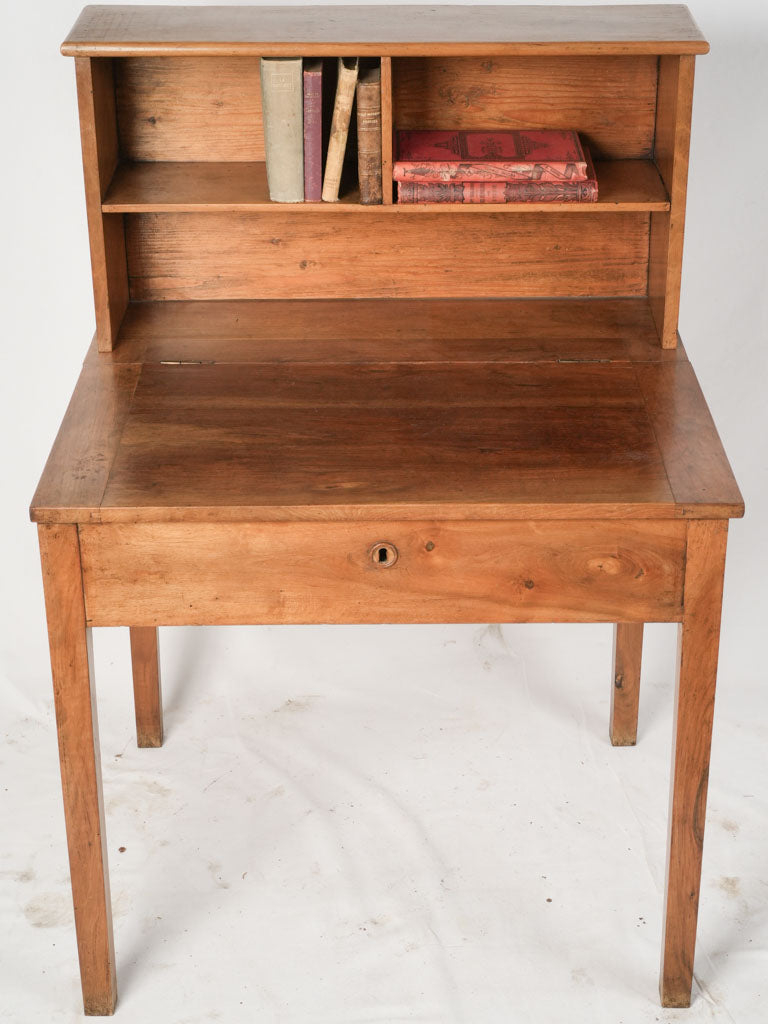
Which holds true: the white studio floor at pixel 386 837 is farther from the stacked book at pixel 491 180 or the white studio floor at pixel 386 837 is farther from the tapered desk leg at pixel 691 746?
the stacked book at pixel 491 180

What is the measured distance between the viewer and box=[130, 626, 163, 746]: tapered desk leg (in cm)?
313

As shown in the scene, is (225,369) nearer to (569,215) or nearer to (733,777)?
(569,215)

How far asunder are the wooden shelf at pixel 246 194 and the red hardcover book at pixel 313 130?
0.10 feet

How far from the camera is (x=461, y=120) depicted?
110 inches

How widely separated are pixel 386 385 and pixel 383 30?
56cm

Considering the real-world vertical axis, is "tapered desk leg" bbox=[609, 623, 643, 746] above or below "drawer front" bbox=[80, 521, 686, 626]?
below

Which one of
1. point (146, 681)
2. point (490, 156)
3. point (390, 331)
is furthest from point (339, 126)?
point (146, 681)

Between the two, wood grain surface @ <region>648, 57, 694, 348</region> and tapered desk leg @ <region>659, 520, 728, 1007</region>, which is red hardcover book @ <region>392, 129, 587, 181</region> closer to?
wood grain surface @ <region>648, 57, 694, 348</region>

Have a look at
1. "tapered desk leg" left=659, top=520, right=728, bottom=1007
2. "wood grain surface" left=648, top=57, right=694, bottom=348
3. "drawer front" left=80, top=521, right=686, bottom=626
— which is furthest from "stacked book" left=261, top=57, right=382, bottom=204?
"tapered desk leg" left=659, top=520, right=728, bottom=1007

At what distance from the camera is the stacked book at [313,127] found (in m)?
2.53

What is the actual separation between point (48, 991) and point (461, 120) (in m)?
1.62

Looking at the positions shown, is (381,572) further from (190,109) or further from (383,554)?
(190,109)

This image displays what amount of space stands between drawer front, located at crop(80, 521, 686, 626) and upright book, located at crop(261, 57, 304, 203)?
650 mm

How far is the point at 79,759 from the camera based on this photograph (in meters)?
2.40
